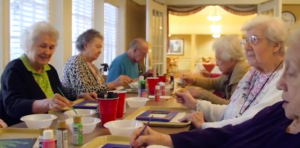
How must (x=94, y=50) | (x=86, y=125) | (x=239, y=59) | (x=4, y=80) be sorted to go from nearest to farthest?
1. (x=86, y=125)
2. (x=4, y=80)
3. (x=239, y=59)
4. (x=94, y=50)

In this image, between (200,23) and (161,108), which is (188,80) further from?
(200,23)

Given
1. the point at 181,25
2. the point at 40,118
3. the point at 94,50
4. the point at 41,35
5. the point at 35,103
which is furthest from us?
the point at 181,25

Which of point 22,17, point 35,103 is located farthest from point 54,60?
point 35,103

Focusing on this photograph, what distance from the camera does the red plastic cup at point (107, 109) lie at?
1538mm

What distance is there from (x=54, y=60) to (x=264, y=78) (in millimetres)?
2543

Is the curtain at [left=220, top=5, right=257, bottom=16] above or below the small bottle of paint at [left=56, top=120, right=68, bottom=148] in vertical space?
above

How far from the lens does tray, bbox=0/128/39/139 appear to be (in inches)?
54.0

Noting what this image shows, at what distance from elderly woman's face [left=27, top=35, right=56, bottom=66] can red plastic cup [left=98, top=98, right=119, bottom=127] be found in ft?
2.72

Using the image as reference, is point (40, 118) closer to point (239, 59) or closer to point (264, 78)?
point (264, 78)

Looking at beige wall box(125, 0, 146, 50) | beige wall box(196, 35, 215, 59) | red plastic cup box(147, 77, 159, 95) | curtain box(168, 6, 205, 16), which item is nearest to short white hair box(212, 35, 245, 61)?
red plastic cup box(147, 77, 159, 95)

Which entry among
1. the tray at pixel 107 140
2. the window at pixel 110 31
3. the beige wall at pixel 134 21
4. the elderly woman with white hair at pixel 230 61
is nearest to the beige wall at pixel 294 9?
the beige wall at pixel 134 21

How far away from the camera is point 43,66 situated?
2.26 m

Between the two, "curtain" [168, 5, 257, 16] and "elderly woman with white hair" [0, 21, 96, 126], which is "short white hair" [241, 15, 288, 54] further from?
"curtain" [168, 5, 257, 16]

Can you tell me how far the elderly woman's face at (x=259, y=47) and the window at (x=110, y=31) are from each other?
3.53m
